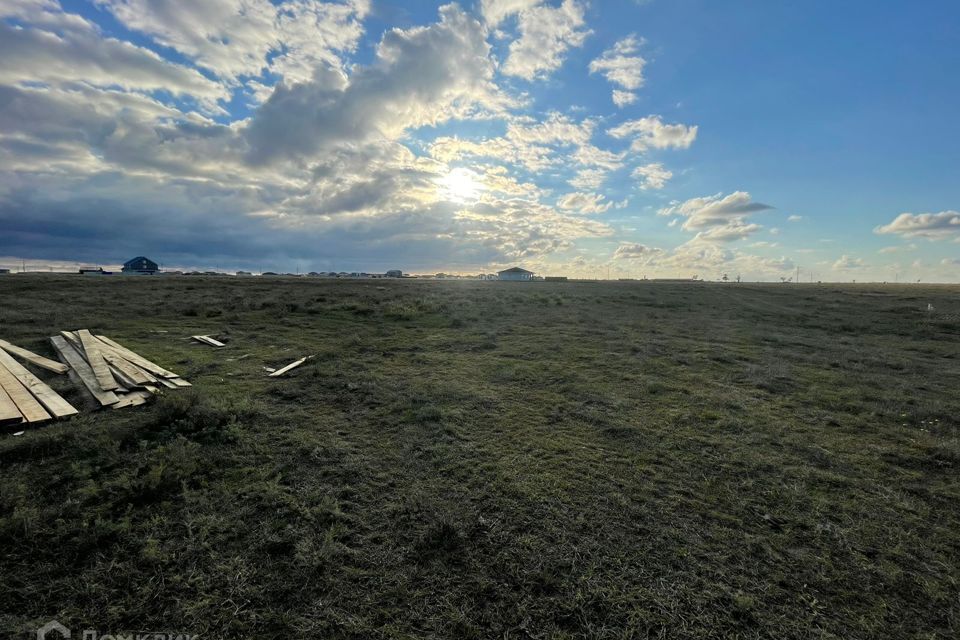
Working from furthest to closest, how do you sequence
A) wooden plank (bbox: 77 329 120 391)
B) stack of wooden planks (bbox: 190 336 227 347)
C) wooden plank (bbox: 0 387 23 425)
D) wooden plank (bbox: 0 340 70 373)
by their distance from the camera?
stack of wooden planks (bbox: 190 336 227 347) < wooden plank (bbox: 0 340 70 373) < wooden plank (bbox: 77 329 120 391) < wooden plank (bbox: 0 387 23 425)

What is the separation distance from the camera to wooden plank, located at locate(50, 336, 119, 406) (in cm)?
742

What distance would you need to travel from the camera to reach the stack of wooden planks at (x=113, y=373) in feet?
25.1

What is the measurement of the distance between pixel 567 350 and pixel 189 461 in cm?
1078

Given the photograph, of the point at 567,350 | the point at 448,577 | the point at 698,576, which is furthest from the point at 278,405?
the point at 567,350

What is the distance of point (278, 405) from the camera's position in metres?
7.79

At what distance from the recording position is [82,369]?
29.8 ft

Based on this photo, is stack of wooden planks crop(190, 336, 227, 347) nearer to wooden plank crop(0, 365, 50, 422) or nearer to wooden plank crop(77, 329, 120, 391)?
wooden plank crop(77, 329, 120, 391)

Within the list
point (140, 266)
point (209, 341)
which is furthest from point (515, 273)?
point (209, 341)

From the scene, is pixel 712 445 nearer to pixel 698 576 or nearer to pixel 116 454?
pixel 698 576

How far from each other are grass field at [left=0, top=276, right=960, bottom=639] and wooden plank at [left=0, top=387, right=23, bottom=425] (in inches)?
11.8

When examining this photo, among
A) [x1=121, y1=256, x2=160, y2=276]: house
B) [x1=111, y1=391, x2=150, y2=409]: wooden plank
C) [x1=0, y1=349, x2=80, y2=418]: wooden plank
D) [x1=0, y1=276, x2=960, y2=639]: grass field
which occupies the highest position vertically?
[x1=121, y1=256, x2=160, y2=276]: house

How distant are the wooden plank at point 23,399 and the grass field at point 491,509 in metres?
0.35

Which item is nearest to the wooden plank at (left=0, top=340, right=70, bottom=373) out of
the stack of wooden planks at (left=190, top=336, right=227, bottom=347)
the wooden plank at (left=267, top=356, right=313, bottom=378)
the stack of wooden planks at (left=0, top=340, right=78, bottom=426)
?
the stack of wooden planks at (left=0, top=340, right=78, bottom=426)

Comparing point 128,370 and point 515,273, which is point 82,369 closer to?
point 128,370
